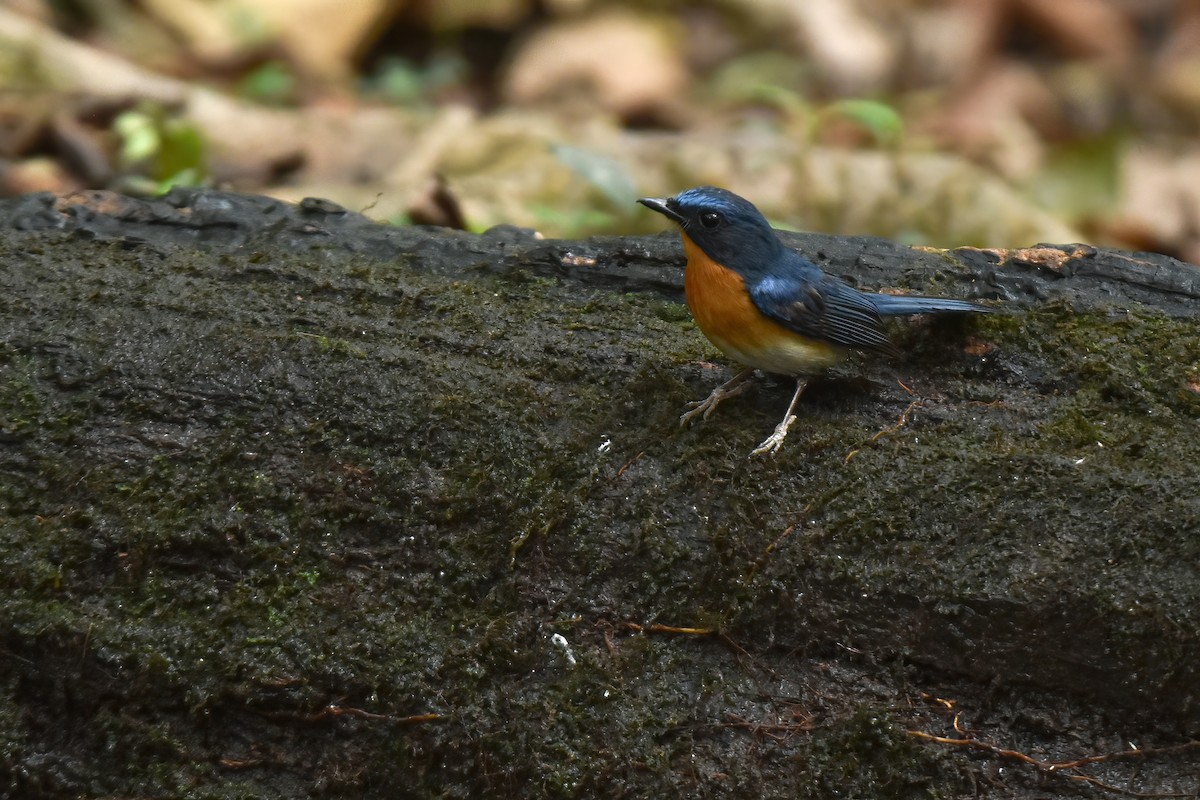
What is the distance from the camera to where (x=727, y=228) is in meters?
3.26

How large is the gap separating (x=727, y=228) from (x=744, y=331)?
350 millimetres

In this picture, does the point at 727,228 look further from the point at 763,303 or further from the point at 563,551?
the point at 563,551

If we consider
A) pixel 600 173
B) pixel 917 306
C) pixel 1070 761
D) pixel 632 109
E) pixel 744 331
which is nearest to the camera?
pixel 1070 761

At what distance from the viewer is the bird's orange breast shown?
123 inches

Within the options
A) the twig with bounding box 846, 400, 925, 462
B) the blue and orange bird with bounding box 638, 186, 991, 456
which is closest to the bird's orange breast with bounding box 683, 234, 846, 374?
the blue and orange bird with bounding box 638, 186, 991, 456

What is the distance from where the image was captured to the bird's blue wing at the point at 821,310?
3.14 meters

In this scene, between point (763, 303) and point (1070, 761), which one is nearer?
point (1070, 761)

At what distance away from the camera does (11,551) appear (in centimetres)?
277

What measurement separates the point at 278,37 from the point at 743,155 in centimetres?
418

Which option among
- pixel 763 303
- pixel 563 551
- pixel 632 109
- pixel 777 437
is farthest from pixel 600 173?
pixel 632 109

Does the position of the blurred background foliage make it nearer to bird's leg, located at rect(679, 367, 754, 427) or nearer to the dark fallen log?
bird's leg, located at rect(679, 367, 754, 427)

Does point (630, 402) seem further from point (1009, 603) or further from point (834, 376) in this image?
point (1009, 603)

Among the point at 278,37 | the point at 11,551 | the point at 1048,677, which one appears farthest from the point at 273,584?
the point at 278,37

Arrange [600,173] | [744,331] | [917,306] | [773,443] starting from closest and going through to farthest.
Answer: [773,443] → [744,331] → [917,306] → [600,173]
